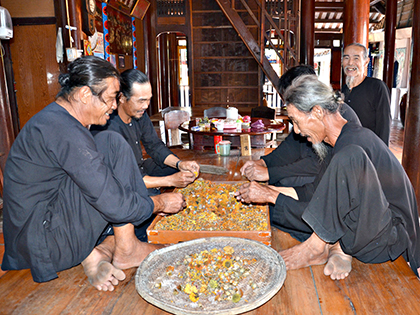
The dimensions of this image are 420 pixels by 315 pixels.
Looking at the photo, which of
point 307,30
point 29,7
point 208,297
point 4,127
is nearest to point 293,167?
point 208,297

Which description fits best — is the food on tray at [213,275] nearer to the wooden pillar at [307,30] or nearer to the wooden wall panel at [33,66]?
the wooden wall panel at [33,66]

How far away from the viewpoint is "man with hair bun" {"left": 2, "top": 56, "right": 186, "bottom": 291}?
4.91 feet

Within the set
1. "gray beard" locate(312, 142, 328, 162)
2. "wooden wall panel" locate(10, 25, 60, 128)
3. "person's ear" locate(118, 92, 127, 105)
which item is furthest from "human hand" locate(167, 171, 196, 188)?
"wooden wall panel" locate(10, 25, 60, 128)

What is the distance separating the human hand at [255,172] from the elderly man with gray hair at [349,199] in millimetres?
942

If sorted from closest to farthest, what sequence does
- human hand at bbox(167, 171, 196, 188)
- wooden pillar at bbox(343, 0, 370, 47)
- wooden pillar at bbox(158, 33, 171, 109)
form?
human hand at bbox(167, 171, 196, 188) → wooden pillar at bbox(343, 0, 370, 47) → wooden pillar at bbox(158, 33, 171, 109)

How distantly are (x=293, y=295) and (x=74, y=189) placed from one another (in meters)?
1.04

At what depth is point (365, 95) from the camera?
321 centimetres

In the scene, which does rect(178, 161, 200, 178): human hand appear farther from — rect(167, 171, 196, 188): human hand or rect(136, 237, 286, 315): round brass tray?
rect(136, 237, 286, 315): round brass tray

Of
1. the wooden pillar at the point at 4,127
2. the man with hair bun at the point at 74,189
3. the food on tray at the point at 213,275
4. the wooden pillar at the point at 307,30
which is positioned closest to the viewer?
the food on tray at the point at 213,275

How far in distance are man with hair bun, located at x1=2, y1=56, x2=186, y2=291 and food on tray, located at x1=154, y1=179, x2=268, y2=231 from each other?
0.34 m

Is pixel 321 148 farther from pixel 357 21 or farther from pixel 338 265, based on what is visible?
pixel 357 21

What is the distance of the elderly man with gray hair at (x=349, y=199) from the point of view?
152 cm

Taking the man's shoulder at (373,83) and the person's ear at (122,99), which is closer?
the person's ear at (122,99)

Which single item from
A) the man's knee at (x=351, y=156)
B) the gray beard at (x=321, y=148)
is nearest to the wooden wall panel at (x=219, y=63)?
the gray beard at (x=321, y=148)
